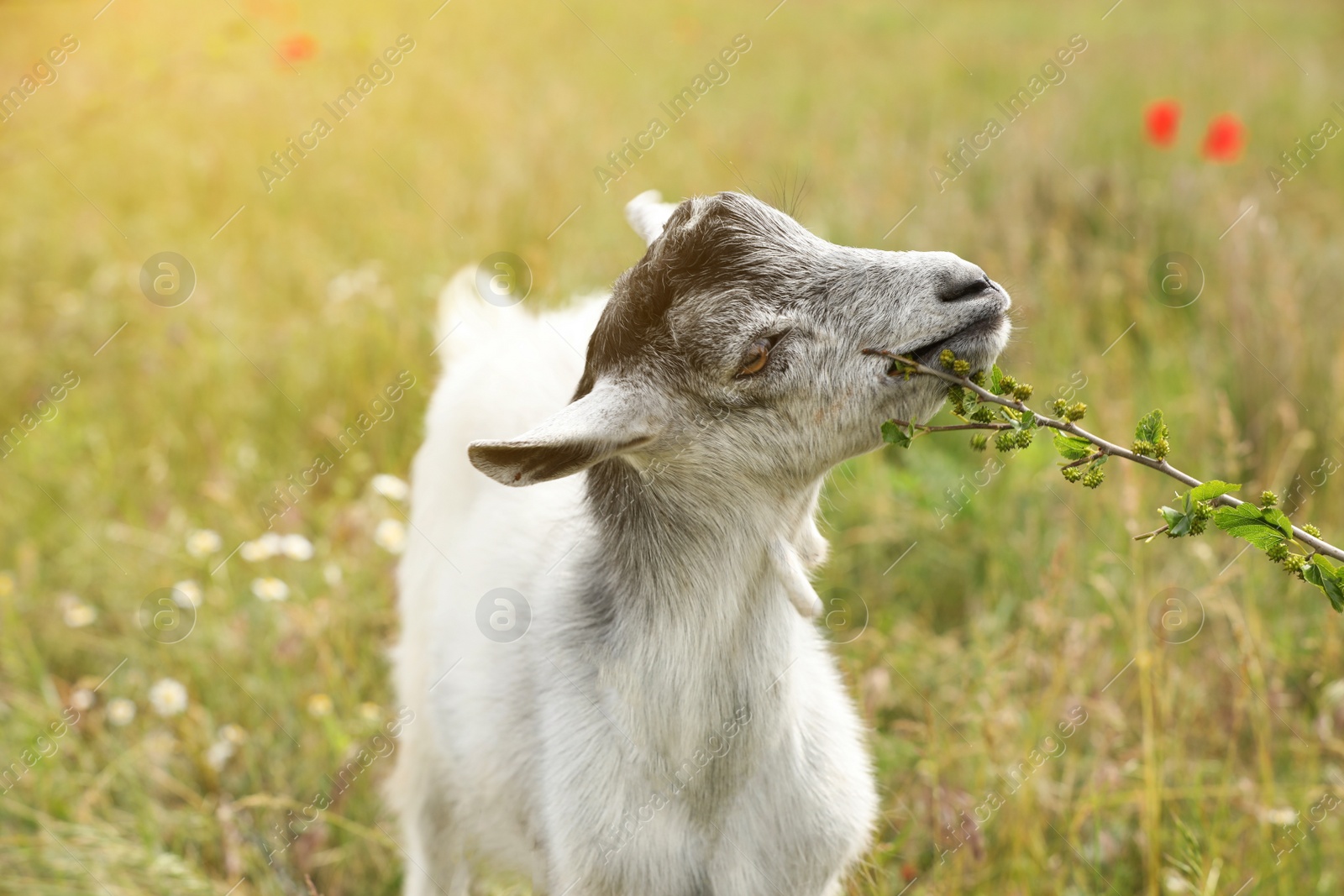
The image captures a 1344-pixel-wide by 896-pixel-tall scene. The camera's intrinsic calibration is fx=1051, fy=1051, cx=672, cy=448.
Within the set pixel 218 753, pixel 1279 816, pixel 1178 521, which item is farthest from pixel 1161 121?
pixel 218 753

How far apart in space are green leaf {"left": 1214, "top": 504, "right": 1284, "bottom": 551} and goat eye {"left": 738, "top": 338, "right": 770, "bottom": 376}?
836 millimetres

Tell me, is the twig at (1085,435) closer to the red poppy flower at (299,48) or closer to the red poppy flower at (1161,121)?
the red poppy flower at (1161,121)

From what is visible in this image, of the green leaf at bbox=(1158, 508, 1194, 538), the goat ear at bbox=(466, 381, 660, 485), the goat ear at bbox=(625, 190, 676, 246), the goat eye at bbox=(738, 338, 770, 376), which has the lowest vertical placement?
the green leaf at bbox=(1158, 508, 1194, 538)

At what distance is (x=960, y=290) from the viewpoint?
2020mm

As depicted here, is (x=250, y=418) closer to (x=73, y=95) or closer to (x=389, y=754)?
(x=389, y=754)

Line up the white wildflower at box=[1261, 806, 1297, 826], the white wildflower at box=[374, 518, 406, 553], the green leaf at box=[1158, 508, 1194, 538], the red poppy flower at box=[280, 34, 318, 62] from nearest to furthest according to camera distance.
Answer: the green leaf at box=[1158, 508, 1194, 538]
the white wildflower at box=[1261, 806, 1297, 826]
the white wildflower at box=[374, 518, 406, 553]
the red poppy flower at box=[280, 34, 318, 62]

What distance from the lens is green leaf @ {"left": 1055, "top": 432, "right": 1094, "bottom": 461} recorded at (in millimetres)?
1744

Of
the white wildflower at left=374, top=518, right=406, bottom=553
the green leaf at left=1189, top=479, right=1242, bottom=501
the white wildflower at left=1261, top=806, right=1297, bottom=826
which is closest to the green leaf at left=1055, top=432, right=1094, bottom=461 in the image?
the green leaf at left=1189, top=479, right=1242, bottom=501

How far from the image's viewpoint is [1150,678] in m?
3.26

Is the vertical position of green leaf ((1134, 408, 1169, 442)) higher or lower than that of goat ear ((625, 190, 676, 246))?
lower

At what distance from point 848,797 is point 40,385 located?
5.31 metres

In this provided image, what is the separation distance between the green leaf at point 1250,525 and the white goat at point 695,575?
0.55m

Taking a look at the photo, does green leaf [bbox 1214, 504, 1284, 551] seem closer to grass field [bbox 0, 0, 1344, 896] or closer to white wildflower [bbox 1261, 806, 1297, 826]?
grass field [bbox 0, 0, 1344, 896]

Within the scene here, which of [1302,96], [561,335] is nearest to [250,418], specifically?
[561,335]
